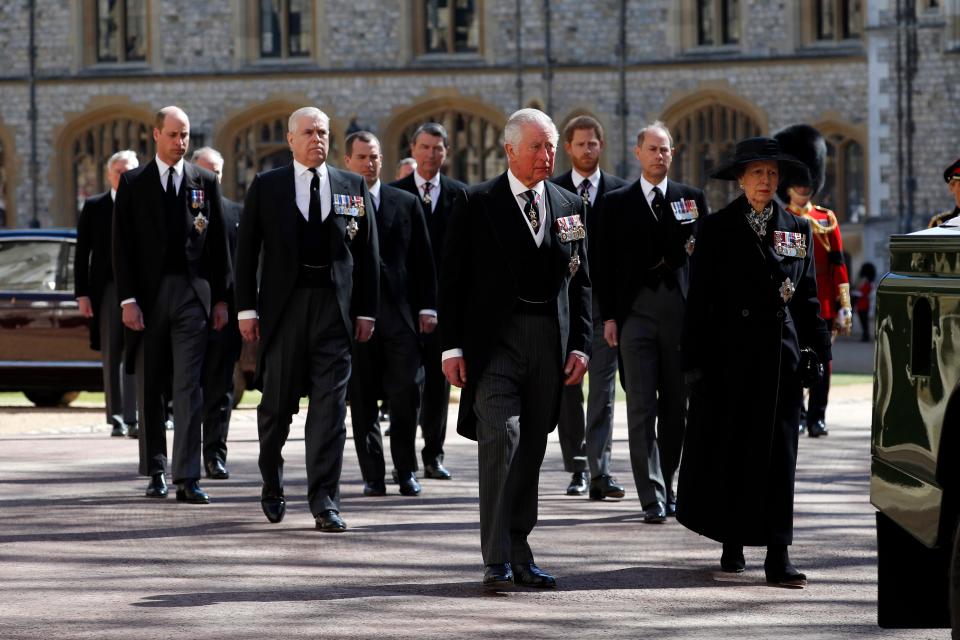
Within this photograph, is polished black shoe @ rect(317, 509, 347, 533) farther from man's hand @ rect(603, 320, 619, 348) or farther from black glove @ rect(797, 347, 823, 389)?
black glove @ rect(797, 347, 823, 389)

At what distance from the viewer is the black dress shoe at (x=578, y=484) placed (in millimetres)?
9555

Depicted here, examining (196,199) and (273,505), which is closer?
(273,505)

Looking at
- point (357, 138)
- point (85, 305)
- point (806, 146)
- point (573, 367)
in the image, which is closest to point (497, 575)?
point (573, 367)

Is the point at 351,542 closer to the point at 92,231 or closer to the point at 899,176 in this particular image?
the point at 92,231


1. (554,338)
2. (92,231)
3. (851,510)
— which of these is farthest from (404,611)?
(92,231)

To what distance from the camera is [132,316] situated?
29.4ft

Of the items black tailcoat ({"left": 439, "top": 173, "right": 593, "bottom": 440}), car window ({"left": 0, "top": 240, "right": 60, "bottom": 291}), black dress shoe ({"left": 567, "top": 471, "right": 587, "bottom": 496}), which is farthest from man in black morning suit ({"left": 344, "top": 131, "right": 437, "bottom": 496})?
car window ({"left": 0, "top": 240, "right": 60, "bottom": 291})

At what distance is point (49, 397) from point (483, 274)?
34.3ft

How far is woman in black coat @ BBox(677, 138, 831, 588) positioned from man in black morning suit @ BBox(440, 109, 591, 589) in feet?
1.90

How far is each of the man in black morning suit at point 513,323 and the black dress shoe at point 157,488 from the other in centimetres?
295

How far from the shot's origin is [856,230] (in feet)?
105

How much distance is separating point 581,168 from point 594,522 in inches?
77.0

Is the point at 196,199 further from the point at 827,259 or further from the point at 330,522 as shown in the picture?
the point at 827,259

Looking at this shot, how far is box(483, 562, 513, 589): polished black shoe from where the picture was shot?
21.1ft
